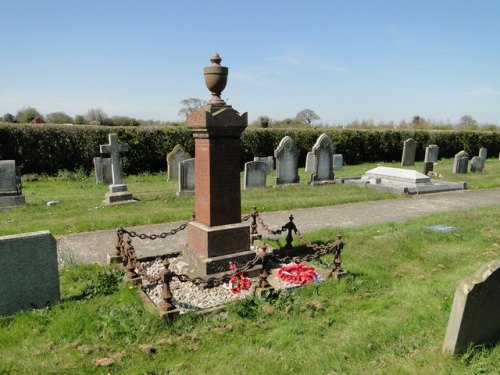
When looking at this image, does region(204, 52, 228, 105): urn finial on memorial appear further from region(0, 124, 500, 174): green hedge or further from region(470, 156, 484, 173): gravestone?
region(470, 156, 484, 173): gravestone

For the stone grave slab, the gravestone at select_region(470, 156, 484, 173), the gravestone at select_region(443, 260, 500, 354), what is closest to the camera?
the gravestone at select_region(443, 260, 500, 354)

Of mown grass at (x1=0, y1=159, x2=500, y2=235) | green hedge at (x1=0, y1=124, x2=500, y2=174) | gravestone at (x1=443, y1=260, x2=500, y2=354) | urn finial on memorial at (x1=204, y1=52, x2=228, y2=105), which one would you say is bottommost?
mown grass at (x1=0, y1=159, x2=500, y2=235)

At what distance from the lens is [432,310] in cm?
478

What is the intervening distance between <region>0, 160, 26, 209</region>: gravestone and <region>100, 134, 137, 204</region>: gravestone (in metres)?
2.54

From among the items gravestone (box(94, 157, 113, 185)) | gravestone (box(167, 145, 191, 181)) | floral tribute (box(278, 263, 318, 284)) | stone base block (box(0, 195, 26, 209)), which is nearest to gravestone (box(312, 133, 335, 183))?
gravestone (box(167, 145, 191, 181))

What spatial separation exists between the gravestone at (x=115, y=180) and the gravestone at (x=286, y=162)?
6.02 metres

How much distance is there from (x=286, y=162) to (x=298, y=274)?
10.2 meters

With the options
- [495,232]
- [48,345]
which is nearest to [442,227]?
[495,232]

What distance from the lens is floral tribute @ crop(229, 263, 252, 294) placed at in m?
→ 5.54

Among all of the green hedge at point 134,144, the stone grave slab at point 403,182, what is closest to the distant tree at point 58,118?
the green hedge at point 134,144

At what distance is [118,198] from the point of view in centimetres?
1234

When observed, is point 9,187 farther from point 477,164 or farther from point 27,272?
point 477,164

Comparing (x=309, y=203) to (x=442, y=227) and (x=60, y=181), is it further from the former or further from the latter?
(x=60, y=181)

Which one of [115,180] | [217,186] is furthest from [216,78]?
[115,180]
